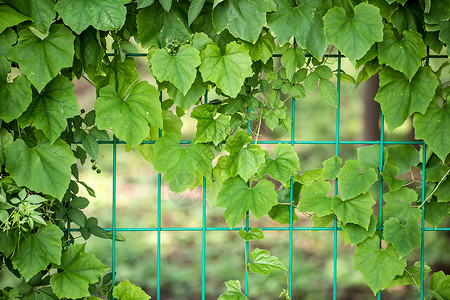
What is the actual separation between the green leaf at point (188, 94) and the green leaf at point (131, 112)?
0.22 ft

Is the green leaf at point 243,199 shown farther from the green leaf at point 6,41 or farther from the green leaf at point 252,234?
the green leaf at point 6,41

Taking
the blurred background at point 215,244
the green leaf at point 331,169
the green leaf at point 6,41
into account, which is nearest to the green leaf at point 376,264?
the green leaf at point 331,169

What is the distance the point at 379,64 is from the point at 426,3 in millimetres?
260

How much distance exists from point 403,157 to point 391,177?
0.37 feet

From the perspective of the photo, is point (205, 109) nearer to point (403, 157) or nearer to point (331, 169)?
point (331, 169)

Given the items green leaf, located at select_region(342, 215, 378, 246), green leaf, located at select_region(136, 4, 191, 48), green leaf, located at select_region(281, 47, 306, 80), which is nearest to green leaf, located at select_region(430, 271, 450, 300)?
green leaf, located at select_region(342, 215, 378, 246)

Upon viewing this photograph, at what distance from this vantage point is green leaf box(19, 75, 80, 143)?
1.73 m

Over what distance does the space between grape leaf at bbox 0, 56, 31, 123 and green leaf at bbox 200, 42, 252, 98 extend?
57 cm

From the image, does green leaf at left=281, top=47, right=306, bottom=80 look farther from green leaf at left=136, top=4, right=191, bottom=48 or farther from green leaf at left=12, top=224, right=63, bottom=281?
green leaf at left=12, top=224, right=63, bottom=281

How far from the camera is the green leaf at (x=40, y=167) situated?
5.72ft

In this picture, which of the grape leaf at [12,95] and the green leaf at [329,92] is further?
the green leaf at [329,92]

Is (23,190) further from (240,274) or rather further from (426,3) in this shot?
(240,274)

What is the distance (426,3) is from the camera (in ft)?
5.84

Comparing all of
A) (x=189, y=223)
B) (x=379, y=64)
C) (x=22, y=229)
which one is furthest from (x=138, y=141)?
(x=189, y=223)
